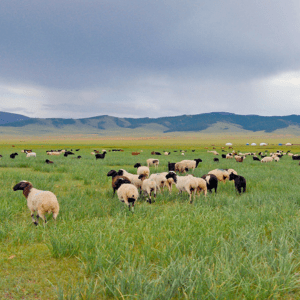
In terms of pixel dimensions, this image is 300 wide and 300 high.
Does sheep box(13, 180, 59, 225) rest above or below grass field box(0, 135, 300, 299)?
above

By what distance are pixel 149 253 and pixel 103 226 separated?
1798mm

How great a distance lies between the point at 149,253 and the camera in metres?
3.98

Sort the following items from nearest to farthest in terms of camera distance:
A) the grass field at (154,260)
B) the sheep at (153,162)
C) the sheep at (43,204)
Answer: the grass field at (154,260)
the sheep at (43,204)
the sheep at (153,162)

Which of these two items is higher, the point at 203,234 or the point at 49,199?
the point at 49,199

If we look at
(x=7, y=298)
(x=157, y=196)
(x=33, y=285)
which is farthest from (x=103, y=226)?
(x=157, y=196)

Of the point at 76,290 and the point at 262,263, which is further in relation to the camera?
the point at 262,263

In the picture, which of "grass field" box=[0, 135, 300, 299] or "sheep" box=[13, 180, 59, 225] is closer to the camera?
"grass field" box=[0, 135, 300, 299]

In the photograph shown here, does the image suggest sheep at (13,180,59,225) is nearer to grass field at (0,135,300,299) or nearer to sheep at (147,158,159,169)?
grass field at (0,135,300,299)

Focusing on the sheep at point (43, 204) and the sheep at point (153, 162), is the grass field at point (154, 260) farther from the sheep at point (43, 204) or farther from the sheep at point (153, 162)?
the sheep at point (153, 162)

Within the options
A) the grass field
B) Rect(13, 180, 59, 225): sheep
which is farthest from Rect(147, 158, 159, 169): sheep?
Rect(13, 180, 59, 225): sheep

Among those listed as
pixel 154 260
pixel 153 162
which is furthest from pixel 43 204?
pixel 153 162

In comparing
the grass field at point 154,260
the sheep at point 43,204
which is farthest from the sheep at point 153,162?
the sheep at point 43,204

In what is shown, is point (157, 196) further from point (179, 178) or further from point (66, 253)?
point (66, 253)

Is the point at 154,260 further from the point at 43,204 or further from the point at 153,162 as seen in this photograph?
the point at 153,162
